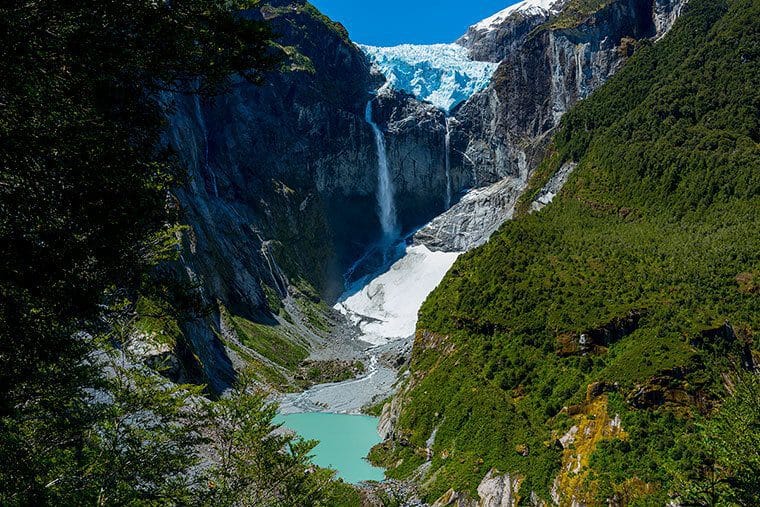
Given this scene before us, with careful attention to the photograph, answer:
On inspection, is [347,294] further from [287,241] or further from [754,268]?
[754,268]

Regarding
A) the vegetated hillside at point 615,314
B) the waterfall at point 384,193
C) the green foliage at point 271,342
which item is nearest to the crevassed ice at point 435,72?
the waterfall at point 384,193

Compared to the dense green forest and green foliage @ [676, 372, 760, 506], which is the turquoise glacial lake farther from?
the dense green forest

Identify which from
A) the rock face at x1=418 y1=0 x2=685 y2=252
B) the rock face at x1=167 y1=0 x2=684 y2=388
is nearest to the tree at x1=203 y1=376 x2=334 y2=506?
the rock face at x1=167 y1=0 x2=684 y2=388

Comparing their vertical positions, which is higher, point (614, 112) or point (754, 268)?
point (614, 112)

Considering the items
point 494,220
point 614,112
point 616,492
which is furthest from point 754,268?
point 494,220

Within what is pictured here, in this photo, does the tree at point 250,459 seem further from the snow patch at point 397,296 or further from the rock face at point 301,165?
the snow patch at point 397,296
